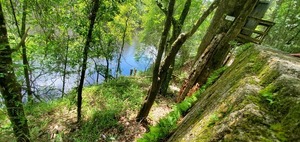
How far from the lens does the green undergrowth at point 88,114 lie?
24.1ft

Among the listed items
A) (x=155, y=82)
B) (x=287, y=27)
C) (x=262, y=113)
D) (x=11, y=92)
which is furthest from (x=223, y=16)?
(x=287, y=27)

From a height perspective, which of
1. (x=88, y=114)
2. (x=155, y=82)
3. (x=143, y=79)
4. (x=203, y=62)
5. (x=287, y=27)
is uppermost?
(x=143, y=79)

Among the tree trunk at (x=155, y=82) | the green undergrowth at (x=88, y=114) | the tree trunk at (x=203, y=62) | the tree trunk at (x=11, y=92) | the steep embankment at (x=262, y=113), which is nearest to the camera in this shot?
the steep embankment at (x=262, y=113)

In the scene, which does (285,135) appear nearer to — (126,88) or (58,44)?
(58,44)

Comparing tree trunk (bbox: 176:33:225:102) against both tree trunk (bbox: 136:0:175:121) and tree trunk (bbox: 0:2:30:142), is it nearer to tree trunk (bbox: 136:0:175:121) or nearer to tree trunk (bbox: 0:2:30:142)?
tree trunk (bbox: 136:0:175:121)

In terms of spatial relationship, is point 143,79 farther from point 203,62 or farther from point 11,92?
point 11,92

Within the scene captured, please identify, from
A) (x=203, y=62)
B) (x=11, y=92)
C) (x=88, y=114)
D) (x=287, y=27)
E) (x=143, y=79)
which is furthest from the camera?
(x=143, y=79)

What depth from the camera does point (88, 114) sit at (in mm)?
9148

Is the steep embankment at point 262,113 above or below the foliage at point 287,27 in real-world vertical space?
below

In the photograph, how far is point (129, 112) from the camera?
8609mm

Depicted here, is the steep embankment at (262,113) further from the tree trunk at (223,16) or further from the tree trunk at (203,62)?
the tree trunk at (223,16)

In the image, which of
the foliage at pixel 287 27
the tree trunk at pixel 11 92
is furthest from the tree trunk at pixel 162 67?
the foliage at pixel 287 27

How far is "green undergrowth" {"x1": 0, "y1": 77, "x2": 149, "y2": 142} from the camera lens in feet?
24.1

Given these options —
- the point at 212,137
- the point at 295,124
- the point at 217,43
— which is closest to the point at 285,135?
the point at 295,124
